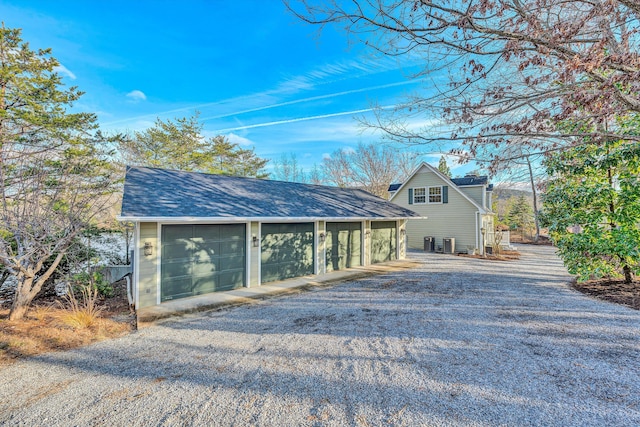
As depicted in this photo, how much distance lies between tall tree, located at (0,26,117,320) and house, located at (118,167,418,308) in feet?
3.32

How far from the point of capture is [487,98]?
453 centimetres

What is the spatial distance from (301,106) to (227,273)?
38.7 feet

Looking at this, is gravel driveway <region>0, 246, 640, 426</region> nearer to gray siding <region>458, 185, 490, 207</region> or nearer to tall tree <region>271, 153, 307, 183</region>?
A: gray siding <region>458, 185, 490, 207</region>

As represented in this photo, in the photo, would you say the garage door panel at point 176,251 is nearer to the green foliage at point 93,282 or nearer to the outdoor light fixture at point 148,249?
the outdoor light fixture at point 148,249

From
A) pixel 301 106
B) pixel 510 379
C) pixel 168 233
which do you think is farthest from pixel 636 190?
pixel 301 106

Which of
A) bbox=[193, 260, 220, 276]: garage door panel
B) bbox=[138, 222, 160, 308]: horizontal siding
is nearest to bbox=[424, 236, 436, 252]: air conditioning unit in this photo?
bbox=[193, 260, 220, 276]: garage door panel

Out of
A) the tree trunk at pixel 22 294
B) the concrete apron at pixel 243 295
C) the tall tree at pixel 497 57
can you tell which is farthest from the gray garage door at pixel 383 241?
the tree trunk at pixel 22 294

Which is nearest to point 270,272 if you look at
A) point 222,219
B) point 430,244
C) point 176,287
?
point 222,219

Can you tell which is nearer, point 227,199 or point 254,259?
point 254,259

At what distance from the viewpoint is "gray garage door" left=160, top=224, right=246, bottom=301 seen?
23.1 feet

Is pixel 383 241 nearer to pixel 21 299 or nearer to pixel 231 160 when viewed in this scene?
pixel 21 299

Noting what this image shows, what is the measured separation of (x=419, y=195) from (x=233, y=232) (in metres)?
13.1

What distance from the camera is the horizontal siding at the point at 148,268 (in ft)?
21.6

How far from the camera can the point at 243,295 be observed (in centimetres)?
761
